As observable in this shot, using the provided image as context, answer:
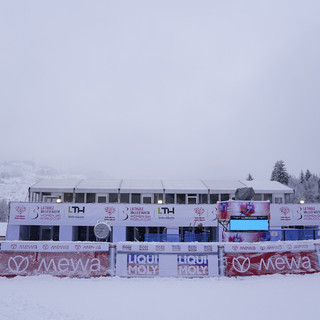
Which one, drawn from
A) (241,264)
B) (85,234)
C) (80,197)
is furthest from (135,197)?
(241,264)

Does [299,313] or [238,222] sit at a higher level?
[238,222]

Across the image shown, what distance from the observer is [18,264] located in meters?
13.4

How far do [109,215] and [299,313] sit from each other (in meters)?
20.0

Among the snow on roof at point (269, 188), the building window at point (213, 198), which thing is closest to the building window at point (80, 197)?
the building window at point (213, 198)

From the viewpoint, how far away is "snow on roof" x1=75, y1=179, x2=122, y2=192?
32281 mm

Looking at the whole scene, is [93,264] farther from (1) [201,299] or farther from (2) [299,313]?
(2) [299,313]

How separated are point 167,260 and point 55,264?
4842 mm

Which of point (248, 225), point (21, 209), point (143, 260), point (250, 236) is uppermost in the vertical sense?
point (21, 209)

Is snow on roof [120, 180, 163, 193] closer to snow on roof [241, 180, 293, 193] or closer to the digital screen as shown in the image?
snow on roof [241, 180, 293, 193]

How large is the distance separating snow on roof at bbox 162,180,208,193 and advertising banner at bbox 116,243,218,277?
1859 cm

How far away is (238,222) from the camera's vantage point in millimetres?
19953

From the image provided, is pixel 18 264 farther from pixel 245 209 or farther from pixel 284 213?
pixel 284 213

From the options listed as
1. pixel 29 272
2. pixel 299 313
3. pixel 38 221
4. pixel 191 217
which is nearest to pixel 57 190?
pixel 38 221

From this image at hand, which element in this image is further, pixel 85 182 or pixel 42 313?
pixel 85 182
